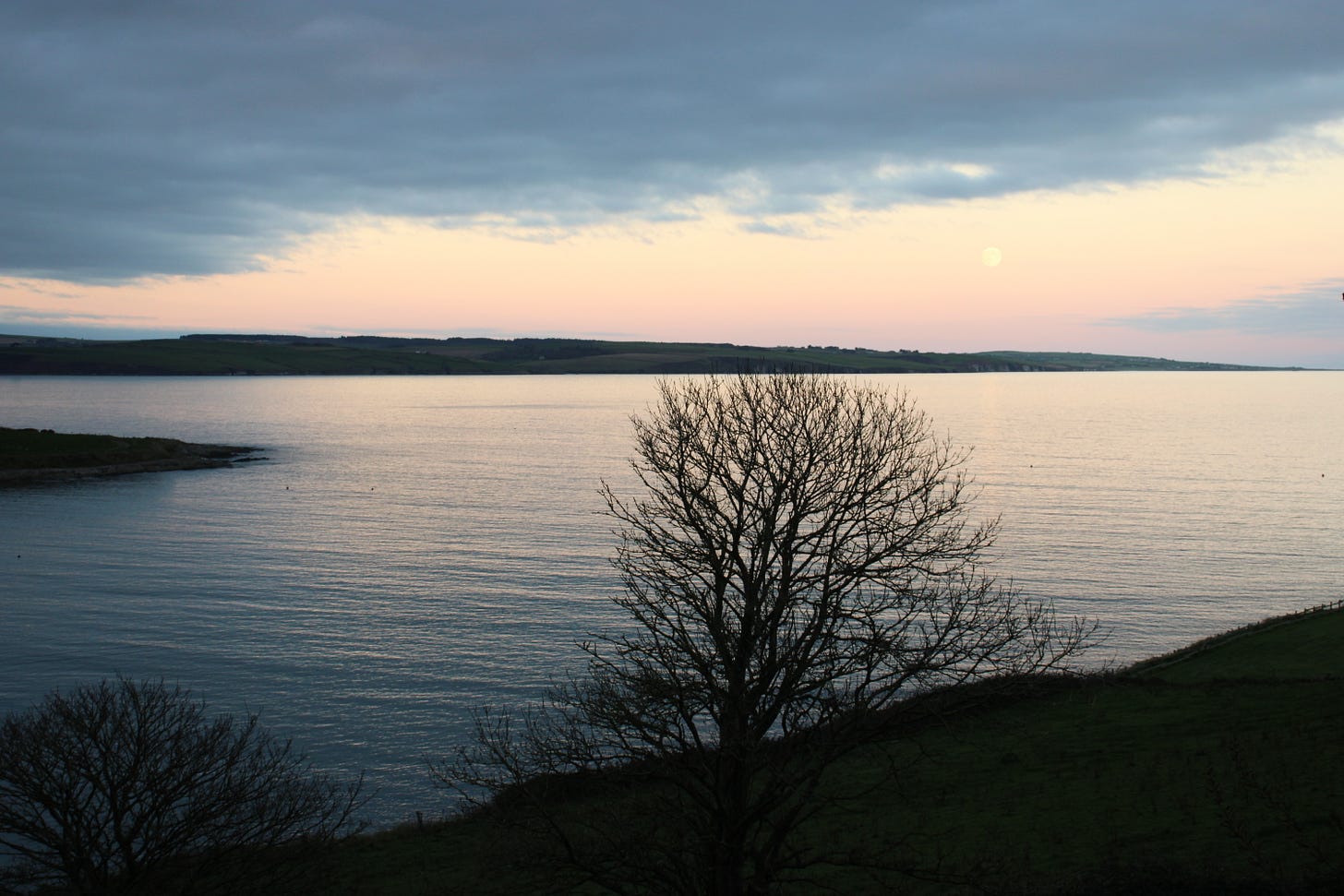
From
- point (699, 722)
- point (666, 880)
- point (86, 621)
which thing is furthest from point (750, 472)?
point (86, 621)

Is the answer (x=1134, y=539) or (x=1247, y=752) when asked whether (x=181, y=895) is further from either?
(x=1134, y=539)

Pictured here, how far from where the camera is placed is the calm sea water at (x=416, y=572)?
155 feet

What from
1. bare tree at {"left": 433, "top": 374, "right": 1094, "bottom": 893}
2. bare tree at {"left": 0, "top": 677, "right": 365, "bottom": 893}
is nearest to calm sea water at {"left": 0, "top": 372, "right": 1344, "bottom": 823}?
bare tree at {"left": 0, "top": 677, "right": 365, "bottom": 893}

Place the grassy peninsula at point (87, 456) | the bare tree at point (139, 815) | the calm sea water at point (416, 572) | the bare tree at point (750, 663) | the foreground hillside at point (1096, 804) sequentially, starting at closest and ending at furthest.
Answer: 1. the bare tree at point (750, 663)
2. the foreground hillside at point (1096, 804)
3. the bare tree at point (139, 815)
4. the calm sea water at point (416, 572)
5. the grassy peninsula at point (87, 456)

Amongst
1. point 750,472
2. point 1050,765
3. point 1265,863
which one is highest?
point 750,472

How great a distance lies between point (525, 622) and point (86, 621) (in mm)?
26103

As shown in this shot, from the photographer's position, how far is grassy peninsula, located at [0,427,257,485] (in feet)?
410

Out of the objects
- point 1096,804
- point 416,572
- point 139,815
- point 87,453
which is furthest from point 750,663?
point 87,453

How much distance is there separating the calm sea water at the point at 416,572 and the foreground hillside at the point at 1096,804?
9894 millimetres

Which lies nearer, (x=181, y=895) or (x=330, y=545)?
(x=181, y=895)

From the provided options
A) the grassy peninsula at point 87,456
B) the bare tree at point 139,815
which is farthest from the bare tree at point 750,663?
the grassy peninsula at point 87,456

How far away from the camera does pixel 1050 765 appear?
31656 millimetres

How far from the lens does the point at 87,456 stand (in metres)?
132

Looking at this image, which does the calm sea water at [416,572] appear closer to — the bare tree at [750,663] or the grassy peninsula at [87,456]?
the grassy peninsula at [87,456]
